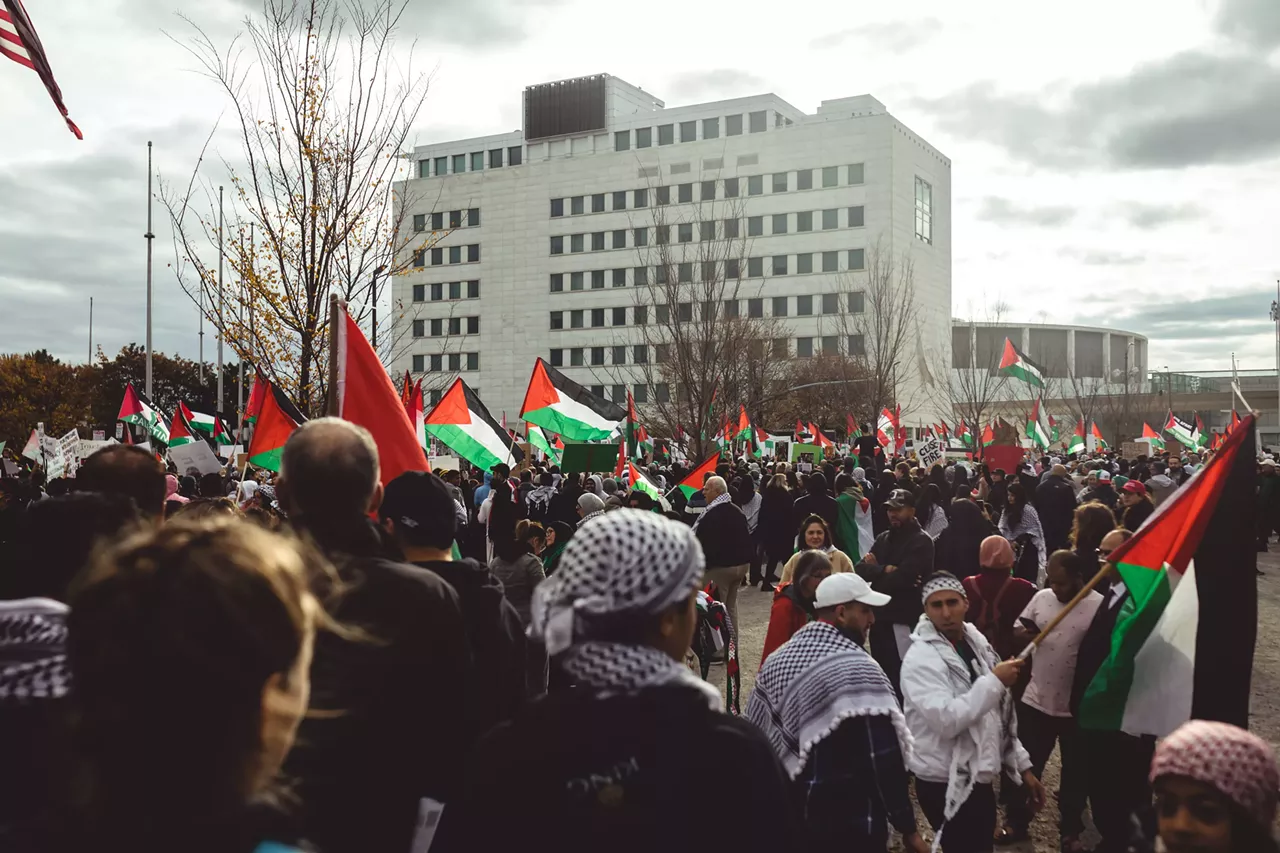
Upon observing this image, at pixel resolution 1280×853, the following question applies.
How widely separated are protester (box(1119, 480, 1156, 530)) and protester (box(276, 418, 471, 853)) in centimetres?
660

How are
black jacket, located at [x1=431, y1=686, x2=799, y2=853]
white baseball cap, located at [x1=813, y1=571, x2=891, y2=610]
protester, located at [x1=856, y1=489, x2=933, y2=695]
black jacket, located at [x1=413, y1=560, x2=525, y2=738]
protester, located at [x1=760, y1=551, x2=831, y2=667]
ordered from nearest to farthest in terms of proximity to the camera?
1. black jacket, located at [x1=431, y1=686, x2=799, y2=853]
2. black jacket, located at [x1=413, y1=560, x2=525, y2=738]
3. white baseball cap, located at [x1=813, y1=571, x2=891, y2=610]
4. protester, located at [x1=760, y1=551, x2=831, y2=667]
5. protester, located at [x1=856, y1=489, x2=933, y2=695]

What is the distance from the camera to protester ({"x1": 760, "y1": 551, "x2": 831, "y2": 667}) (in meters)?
5.97

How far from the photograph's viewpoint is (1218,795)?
272 centimetres

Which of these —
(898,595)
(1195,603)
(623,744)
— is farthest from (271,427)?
(623,744)

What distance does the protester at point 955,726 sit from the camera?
5.08 metres

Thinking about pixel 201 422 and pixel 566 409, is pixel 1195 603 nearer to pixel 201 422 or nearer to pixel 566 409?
pixel 566 409

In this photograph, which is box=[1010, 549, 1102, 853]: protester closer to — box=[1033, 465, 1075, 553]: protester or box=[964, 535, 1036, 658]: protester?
box=[964, 535, 1036, 658]: protester

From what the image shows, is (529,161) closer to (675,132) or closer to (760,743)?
(675,132)

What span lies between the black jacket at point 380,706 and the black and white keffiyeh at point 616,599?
0.68 metres

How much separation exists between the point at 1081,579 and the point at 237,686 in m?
6.18

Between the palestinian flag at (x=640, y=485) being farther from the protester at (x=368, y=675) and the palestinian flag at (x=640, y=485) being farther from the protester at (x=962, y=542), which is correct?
the protester at (x=368, y=675)

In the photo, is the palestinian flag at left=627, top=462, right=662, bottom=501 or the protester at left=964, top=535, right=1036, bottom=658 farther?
the palestinian flag at left=627, top=462, right=662, bottom=501

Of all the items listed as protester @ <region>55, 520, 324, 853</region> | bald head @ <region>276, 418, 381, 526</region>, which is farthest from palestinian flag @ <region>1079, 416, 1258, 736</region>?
protester @ <region>55, 520, 324, 853</region>

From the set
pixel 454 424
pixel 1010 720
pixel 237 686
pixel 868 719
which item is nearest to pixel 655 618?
pixel 237 686
